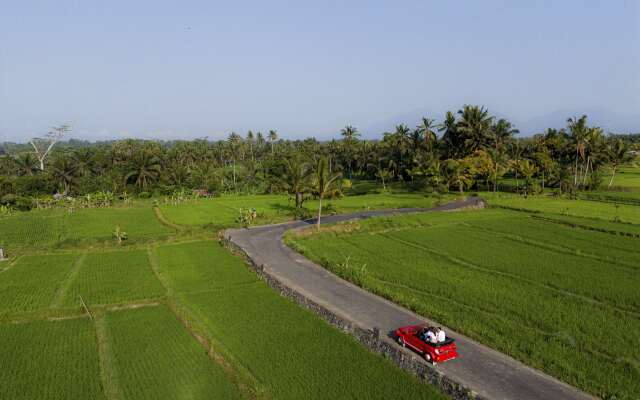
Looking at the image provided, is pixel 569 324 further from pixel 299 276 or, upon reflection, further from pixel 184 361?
pixel 184 361

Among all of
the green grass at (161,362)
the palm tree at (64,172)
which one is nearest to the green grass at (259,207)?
the green grass at (161,362)

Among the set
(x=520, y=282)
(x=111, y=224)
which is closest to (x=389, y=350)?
(x=520, y=282)

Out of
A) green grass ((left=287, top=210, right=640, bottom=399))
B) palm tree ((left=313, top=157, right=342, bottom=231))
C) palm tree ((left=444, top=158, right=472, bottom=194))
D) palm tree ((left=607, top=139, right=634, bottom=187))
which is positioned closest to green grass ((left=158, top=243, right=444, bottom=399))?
green grass ((left=287, top=210, right=640, bottom=399))

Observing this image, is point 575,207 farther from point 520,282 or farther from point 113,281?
point 113,281

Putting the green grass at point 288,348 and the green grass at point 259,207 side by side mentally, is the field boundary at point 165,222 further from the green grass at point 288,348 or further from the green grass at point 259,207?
the green grass at point 288,348

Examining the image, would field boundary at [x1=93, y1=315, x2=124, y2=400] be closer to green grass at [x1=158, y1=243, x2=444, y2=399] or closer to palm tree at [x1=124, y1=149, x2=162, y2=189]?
green grass at [x1=158, y1=243, x2=444, y2=399]

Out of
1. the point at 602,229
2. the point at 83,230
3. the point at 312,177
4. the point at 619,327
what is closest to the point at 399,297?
the point at 619,327

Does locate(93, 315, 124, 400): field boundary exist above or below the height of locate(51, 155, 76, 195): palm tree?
below
